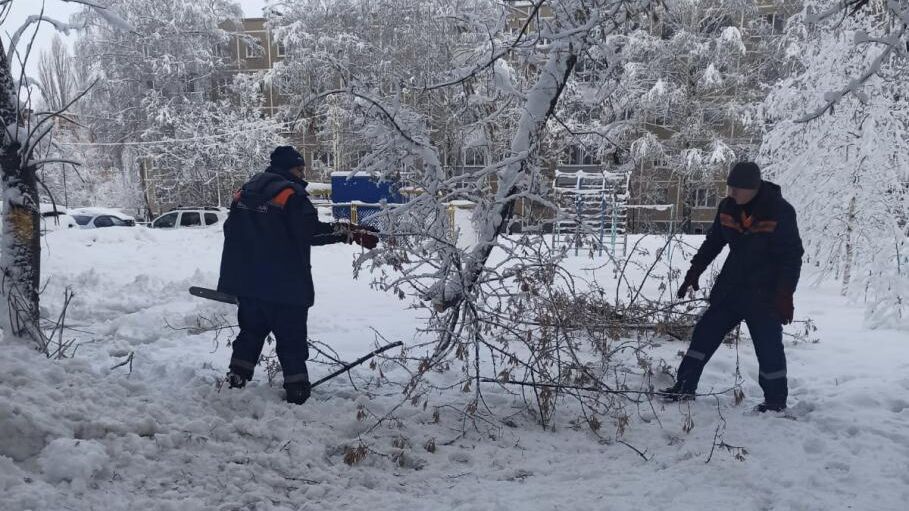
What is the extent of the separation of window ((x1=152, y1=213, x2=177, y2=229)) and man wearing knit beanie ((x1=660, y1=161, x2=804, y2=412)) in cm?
1878

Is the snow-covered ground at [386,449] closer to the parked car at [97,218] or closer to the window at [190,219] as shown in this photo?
the window at [190,219]

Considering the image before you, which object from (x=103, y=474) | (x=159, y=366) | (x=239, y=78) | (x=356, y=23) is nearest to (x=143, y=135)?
(x=239, y=78)

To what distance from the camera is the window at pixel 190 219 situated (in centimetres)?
1902

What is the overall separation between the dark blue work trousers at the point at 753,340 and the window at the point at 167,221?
18.7 meters

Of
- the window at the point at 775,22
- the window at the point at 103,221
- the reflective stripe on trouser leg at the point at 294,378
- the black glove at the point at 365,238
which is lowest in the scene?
the window at the point at 103,221

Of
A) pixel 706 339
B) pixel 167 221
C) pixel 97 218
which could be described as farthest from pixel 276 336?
pixel 97 218

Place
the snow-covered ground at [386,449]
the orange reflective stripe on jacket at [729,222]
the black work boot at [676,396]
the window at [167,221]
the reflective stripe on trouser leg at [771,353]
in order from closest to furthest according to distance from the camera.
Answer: the snow-covered ground at [386,449] < the reflective stripe on trouser leg at [771,353] < the orange reflective stripe on jacket at [729,222] < the black work boot at [676,396] < the window at [167,221]

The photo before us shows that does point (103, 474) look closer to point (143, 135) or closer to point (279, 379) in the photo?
point (279, 379)

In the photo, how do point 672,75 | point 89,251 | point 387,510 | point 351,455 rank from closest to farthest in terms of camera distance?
point 387,510 → point 351,455 → point 89,251 → point 672,75

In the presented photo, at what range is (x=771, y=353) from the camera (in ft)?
11.6

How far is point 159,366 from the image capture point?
3797 mm

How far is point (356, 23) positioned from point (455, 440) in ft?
74.6

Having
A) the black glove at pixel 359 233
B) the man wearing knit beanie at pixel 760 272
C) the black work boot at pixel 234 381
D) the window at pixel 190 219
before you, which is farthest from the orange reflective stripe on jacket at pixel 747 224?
the window at pixel 190 219

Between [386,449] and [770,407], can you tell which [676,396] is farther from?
[386,449]
